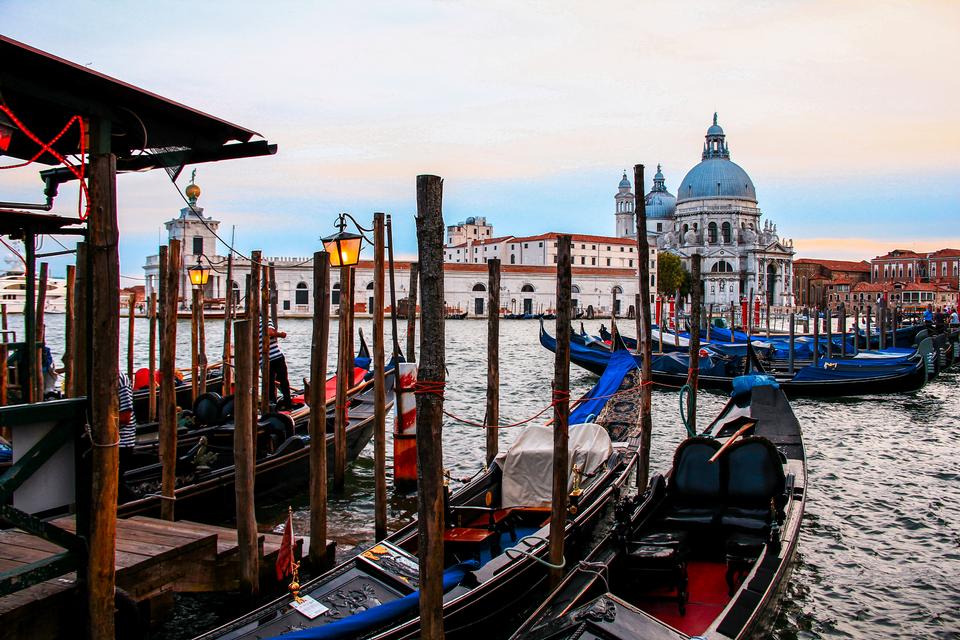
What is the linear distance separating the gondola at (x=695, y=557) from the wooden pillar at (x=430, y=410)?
1.84 ft

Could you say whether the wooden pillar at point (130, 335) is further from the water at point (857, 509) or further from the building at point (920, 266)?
the building at point (920, 266)

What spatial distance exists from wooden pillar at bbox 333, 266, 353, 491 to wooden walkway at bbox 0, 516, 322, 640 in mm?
1695

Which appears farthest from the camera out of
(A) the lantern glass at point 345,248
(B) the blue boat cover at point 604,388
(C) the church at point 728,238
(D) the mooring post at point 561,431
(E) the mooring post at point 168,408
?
(C) the church at point 728,238

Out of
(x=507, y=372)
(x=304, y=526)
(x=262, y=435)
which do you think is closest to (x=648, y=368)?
(x=304, y=526)

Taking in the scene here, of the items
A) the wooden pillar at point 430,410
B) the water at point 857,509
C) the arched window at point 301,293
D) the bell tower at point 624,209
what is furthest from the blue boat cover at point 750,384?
the bell tower at point 624,209

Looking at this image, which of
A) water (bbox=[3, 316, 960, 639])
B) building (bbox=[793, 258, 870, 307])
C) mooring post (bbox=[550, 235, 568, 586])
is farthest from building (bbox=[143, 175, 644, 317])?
mooring post (bbox=[550, 235, 568, 586])

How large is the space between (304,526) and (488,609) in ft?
8.95

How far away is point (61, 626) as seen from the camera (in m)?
3.13

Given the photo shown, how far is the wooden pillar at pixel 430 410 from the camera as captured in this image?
3.09 m

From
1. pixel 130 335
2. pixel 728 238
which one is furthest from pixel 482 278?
pixel 130 335

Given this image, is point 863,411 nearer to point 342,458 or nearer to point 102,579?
point 342,458

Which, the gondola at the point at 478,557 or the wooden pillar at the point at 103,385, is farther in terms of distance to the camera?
the gondola at the point at 478,557

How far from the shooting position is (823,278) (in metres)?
73.7

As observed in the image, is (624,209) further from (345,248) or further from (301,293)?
(345,248)
